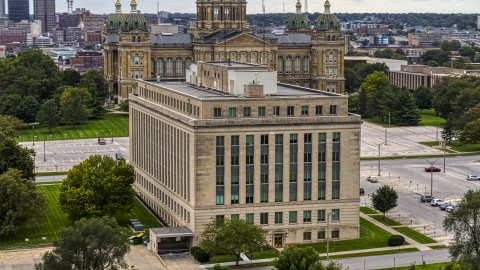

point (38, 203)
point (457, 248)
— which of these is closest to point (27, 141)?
point (38, 203)

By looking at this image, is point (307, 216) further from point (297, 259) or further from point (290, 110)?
point (297, 259)

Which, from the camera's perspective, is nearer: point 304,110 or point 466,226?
point 466,226

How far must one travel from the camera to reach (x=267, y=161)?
365 ft

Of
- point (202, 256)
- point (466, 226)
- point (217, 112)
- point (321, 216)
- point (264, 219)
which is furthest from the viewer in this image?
point (321, 216)

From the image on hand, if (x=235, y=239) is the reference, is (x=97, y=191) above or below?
above

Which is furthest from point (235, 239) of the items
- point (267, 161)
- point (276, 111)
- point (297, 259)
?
point (276, 111)

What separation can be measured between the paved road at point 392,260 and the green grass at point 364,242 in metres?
3.74

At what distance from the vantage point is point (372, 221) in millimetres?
125625

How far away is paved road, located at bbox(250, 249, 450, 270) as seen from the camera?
106 metres

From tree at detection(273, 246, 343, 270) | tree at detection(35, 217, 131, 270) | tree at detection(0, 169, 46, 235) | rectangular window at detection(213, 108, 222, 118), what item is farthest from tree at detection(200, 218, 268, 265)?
tree at detection(0, 169, 46, 235)

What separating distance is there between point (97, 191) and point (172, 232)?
528 inches

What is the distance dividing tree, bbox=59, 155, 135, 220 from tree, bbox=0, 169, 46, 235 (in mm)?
3546

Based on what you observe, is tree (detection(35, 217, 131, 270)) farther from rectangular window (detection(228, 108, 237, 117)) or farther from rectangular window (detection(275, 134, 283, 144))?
rectangular window (detection(275, 134, 283, 144))

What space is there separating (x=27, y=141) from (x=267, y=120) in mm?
94164
